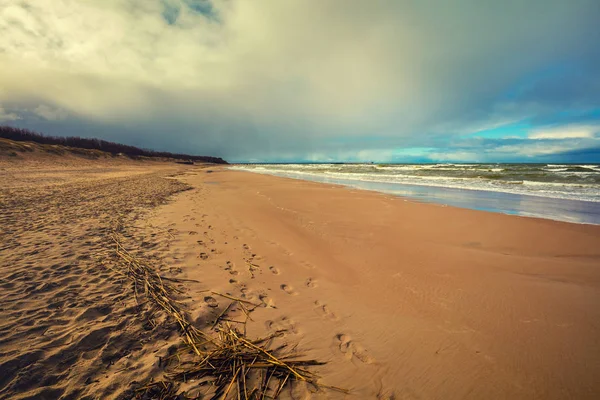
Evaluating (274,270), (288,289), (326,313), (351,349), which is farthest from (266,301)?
(351,349)

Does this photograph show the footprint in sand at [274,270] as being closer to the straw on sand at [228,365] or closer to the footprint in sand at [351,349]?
the straw on sand at [228,365]

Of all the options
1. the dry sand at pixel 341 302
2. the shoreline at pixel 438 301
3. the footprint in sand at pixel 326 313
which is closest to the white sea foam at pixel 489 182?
the shoreline at pixel 438 301

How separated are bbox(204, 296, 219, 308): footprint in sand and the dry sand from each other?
3 centimetres

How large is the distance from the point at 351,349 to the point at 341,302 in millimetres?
1010

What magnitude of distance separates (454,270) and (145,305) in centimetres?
562

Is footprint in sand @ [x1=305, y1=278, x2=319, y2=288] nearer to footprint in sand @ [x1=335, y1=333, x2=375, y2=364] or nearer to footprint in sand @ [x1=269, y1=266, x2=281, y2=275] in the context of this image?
footprint in sand @ [x1=269, y1=266, x2=281, y2=275]

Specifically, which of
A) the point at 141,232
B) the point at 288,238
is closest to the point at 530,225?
the point at 288,238

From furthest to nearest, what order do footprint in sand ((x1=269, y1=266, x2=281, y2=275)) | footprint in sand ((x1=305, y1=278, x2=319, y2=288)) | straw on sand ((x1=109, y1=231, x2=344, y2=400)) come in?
footprint in sand ((x1=269, y1=266, x2=281, y2=275)) < footprint in sand ((x1=305, y1=278, x2=319, y2=288)) < straw on sand ((x1=109, y1=231, x2=344, y2=400))

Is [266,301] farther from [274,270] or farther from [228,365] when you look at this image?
[228,365]

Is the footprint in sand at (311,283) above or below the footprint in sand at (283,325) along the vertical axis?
below

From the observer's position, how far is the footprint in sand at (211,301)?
3.56 m

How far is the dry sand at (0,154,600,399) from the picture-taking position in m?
2.43

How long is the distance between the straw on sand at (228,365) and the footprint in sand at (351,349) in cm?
40

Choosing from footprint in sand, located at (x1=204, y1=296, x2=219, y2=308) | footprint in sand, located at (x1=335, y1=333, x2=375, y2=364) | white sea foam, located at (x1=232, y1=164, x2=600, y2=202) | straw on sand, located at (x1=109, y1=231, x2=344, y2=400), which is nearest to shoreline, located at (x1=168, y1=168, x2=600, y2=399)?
footprint in sand, located at (x1=335, y1=333, x2=375, y2=364)
